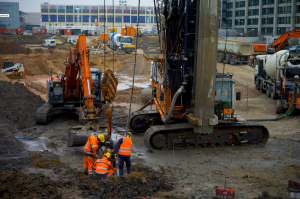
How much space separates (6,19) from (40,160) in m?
106

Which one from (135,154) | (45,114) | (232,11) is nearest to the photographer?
(135,154)

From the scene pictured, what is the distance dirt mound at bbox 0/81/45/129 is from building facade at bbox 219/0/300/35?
41.2m

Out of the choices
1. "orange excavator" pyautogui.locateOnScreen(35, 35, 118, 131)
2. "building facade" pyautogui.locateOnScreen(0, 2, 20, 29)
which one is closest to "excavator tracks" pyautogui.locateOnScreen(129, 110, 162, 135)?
"orange excavator" pyautogui.locateOnScreen(35, 35, 118, 131)

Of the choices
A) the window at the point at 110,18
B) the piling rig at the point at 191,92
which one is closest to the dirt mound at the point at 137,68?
the piling rig at the point at 191,92

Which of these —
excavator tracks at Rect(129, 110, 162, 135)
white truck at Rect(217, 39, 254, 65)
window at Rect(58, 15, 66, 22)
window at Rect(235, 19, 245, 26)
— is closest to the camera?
excavator tracks at Rect(129, 110, 162, 135)

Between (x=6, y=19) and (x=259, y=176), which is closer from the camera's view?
(x=259, y=176)

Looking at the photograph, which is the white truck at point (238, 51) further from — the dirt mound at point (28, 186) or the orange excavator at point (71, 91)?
the dirt mound at point (28, 186)

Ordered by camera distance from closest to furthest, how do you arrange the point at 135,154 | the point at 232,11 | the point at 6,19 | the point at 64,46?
1. the point at 135,154
2. the point at 64,46
3. the point at 232,11
4. the point at 6,19

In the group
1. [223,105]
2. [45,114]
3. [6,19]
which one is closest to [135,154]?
[223,105]

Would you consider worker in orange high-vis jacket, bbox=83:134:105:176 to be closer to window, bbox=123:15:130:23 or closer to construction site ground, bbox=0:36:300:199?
construction site ground, bbox=0:36:300:199

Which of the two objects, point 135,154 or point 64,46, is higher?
point 64,46

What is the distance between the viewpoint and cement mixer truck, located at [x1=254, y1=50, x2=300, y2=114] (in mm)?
17578

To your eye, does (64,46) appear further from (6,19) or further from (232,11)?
(6,19)

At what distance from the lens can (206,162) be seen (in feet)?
35.4
